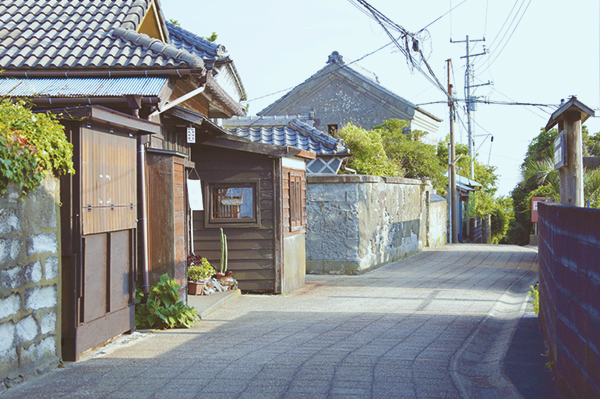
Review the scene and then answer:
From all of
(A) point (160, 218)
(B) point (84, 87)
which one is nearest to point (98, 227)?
(A) point (160, 218)

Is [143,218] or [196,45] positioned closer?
[143,218]

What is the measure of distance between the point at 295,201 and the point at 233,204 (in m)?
1.57

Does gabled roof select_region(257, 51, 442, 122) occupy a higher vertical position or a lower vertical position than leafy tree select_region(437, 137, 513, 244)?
higher

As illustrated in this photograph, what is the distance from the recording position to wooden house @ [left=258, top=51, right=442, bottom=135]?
33906 mm

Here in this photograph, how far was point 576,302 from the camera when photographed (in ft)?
15.4

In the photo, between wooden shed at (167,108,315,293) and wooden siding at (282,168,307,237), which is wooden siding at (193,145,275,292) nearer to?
wooden shed at (167,108,315,293)

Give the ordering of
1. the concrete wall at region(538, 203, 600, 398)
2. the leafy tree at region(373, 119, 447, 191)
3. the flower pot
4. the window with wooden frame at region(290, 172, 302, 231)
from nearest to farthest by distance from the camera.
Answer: the concrete wall at region(538, 203, 600, 398) < the flower pot < the window with wooden frame at region(290, 172, 302, 231) < the leafy tree at region(373, 119, 447, 191)

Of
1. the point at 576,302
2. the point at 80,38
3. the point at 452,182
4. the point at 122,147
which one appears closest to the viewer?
the point at 576,302

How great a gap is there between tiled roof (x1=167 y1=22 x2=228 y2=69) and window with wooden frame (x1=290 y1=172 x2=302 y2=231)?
3.11 m

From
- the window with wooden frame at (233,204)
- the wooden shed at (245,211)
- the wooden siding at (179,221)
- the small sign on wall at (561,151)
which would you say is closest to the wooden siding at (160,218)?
the wooden siding at (179,221)

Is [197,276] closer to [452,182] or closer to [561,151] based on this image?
[561,151]

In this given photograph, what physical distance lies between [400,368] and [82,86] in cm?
618

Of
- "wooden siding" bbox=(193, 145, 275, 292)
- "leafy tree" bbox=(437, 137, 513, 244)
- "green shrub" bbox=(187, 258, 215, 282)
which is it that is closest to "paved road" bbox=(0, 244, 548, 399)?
"wooden siding" bbox=(193, 145, 275, 292)

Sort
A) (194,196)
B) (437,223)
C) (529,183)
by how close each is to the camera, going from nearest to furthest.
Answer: (194,196) → (437,223) → (529,183)
